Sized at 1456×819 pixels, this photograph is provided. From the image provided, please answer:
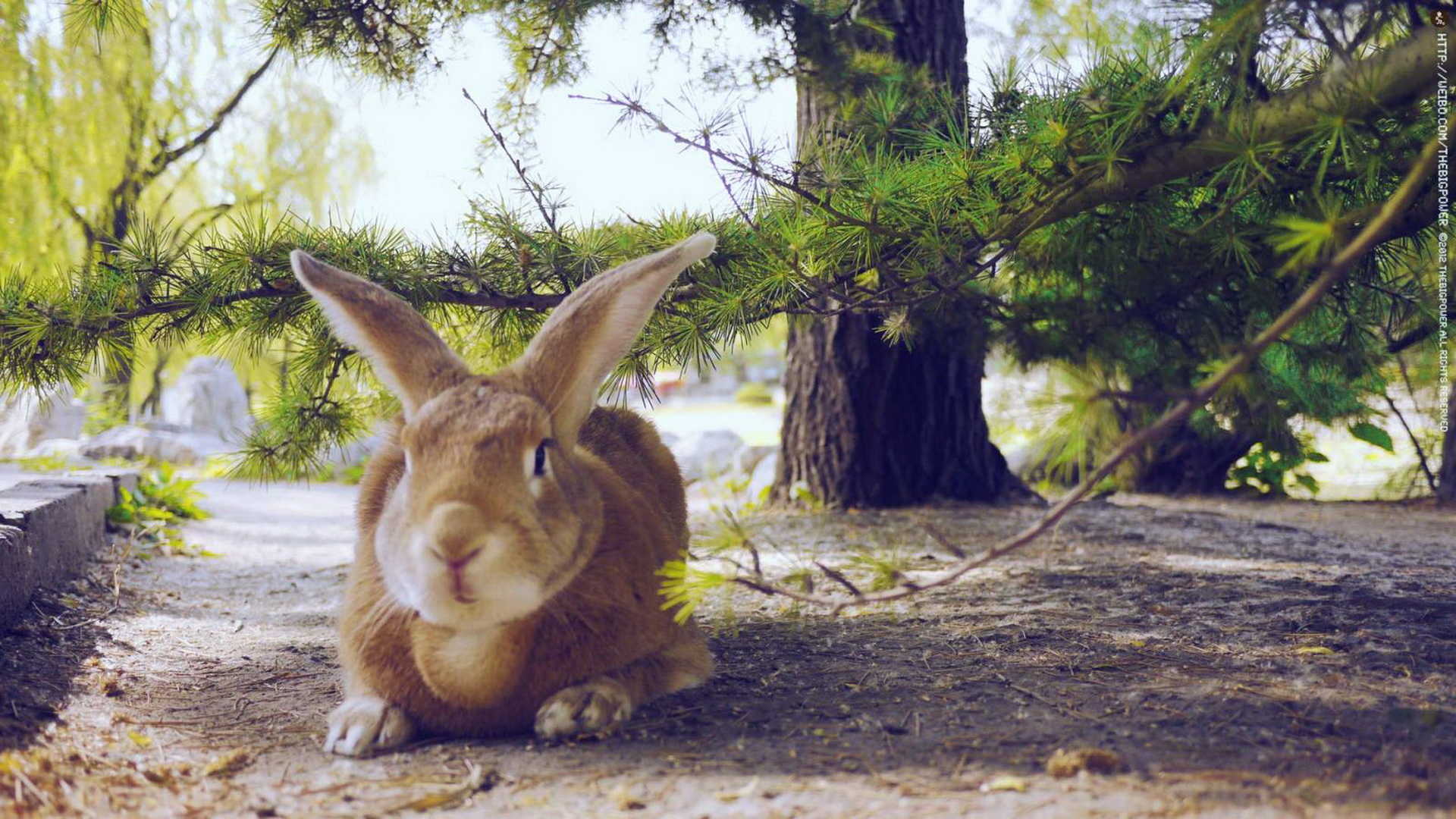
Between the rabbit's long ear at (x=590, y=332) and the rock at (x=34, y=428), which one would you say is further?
the rock at (x=34, y=428)

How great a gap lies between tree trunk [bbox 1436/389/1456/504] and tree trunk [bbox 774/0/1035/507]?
301cm

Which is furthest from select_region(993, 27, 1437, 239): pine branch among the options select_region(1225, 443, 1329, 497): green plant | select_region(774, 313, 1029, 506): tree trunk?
select_region(1225, 443, 1329, 497): green plant

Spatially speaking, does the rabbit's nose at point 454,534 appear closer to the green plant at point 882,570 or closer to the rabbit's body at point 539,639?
the rabbit's body at point 539,639

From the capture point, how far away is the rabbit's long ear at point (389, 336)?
8.08ft

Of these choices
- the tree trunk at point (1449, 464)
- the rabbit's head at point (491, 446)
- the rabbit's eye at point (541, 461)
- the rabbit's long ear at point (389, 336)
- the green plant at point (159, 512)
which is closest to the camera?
the rabbit's head at point (491, 446)

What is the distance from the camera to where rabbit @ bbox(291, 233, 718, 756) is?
2.14 m

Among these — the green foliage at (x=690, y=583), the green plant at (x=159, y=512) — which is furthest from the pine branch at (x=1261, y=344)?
the green plant at (x=159, y=512)

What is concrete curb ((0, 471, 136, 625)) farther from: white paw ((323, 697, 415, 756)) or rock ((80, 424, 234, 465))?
rock ((80, 424, 234, 465))

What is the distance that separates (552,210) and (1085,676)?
2043 mm

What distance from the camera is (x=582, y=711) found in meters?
2.34

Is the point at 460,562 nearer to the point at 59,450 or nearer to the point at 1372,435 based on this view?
the point at 1372,435

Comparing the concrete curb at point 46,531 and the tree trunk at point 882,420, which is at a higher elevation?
the tree trunk at point 882,420

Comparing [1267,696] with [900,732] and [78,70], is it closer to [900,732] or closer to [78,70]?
[900,732]

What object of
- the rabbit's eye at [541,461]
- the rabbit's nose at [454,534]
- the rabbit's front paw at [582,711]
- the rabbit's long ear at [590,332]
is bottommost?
the rabbit's front paw at [582,711]
